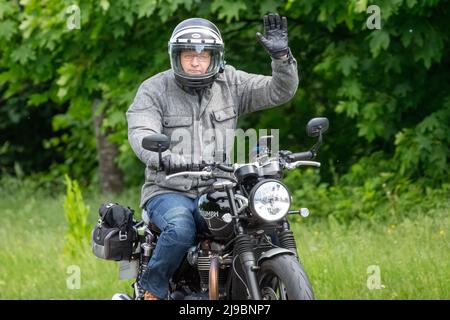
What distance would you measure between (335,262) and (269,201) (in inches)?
115

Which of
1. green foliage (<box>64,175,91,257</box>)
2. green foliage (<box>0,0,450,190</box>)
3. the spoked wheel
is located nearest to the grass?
green foliage (<box>64,175,91,257</box>)

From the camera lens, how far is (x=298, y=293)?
17.6 ft

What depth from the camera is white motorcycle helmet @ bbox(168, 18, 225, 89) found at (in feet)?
20.6

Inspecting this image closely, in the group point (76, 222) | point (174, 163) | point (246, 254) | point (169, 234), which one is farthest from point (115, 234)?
point (76, 222)

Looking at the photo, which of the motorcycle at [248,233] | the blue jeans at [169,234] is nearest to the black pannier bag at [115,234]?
the blue jeans at [169,234]

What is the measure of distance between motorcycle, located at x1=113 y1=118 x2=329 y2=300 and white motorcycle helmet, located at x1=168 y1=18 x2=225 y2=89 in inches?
25.9

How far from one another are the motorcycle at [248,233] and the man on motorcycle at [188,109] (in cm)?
16

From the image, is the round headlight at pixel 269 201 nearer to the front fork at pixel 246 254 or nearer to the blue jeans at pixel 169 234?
the front fork at pixel 246 254

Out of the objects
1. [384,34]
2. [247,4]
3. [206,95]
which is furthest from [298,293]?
[247,4]

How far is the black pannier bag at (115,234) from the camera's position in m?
6.59

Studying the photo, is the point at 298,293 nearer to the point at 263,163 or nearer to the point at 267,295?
the point at 267,295

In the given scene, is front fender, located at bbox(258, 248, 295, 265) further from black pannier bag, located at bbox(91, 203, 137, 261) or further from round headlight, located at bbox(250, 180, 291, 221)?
black pannier bag, located at bbox(91, 203, 137, 261)

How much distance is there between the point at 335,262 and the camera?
8.38 meters

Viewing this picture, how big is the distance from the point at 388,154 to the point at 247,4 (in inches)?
94.6
